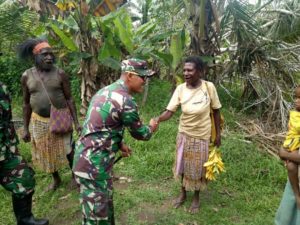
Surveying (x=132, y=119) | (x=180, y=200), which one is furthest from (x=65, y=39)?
(x=132, y=119)

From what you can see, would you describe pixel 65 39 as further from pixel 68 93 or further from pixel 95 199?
pixel 95 199

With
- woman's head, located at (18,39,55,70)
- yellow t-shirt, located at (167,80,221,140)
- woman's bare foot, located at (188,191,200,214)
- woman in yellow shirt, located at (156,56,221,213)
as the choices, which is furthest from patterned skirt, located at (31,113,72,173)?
woman's bare foot, located at (188,191,200,214)

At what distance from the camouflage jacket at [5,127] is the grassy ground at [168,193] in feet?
3.20

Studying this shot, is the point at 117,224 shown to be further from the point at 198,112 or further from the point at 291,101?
the point at 291,101

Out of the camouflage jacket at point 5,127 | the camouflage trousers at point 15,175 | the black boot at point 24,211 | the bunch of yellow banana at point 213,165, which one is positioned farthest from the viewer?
the bunch of yellow banana at point 213,165

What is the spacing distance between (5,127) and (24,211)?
83 cm

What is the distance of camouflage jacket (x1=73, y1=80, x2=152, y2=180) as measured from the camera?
2383mm

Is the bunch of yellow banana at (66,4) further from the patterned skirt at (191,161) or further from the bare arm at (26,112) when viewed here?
the patterned skirt at (191,161)

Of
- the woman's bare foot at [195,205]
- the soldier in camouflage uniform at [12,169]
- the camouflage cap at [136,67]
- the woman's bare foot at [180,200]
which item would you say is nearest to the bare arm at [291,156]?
the camouflage cap at [136,67]

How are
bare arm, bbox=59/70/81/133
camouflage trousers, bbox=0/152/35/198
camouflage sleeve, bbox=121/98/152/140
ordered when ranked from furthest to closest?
bare arm, bbox=59/70/81/133 < camouflage trousers, bbox=0/152/35/198 < camouflage sleeve, bbox=121/98/152/140

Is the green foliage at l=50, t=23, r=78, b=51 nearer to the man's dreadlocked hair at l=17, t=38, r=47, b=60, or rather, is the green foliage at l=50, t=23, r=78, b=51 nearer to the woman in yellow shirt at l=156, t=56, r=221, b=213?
the man's dreadlocked hair at l=17, t=38, r=47, b=60

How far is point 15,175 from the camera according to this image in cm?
302

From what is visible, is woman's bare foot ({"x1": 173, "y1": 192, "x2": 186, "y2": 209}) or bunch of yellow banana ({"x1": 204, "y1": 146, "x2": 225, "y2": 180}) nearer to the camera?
bunch of yellow banana ({"x1": 204, "y1": 146, "x2": 225, "y2": 180})

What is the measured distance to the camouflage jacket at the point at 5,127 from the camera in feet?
9.43
